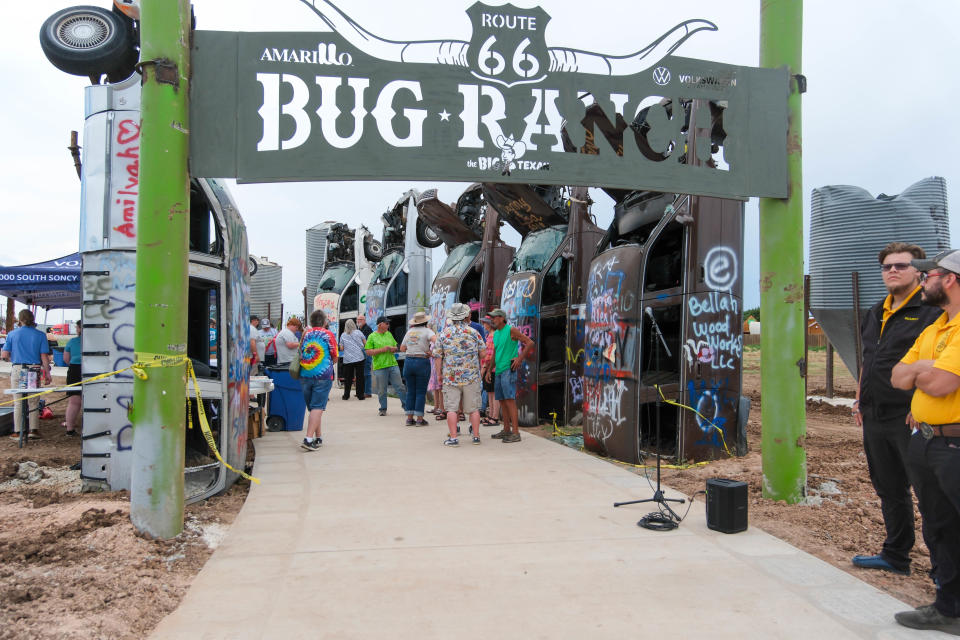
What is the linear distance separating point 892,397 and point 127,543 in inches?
187

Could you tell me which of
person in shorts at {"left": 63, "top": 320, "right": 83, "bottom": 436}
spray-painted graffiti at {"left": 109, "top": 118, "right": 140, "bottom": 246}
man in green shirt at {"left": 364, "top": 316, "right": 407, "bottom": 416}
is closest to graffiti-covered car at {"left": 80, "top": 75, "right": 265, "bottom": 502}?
spray-painted graffiti at {"left": 109, "top": 118, "right": 140, "bottom": 246}

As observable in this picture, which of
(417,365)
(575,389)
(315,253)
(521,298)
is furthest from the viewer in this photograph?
(315,253)

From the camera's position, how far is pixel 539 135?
5.25m

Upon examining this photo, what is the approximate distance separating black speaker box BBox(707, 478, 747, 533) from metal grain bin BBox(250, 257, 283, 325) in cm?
2619

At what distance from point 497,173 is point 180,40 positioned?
2.38 metres

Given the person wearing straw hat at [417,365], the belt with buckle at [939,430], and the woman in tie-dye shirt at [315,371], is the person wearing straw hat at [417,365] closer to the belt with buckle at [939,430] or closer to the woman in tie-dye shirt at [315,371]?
the woman in tie-dye shirt at [315,371]

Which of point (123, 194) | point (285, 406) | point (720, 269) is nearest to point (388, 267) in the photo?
point (285, 406)

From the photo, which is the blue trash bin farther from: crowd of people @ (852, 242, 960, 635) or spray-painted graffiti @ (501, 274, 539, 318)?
crowd of people @ (852, 242, 960, 635)

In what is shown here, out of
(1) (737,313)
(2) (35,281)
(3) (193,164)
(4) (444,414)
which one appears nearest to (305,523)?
(3) (193,164)

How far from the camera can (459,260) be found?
13.8 metres

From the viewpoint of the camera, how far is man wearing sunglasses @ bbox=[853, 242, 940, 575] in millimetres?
3830

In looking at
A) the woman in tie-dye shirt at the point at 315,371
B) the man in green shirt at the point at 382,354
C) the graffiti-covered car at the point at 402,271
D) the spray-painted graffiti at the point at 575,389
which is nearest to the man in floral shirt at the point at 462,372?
the woman in tie-dye shirt at the point at 315,371

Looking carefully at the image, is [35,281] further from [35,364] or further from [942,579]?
[942,579]

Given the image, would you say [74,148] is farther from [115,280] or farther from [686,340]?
[686,340]
